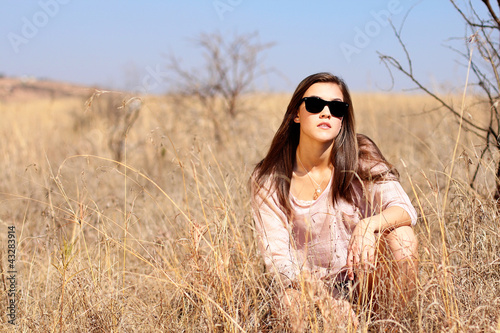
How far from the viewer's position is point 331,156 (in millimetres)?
2211

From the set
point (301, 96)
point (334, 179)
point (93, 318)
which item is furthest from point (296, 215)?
point (93, 318)

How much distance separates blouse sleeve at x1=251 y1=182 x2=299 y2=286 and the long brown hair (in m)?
0.05

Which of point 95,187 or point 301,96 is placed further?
point 95,187

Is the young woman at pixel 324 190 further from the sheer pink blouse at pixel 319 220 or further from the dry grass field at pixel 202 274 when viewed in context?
the dry grass field at pixel 202 274

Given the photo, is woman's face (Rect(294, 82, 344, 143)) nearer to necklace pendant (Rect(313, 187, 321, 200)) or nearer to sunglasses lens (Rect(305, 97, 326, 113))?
sunglasses lens (Rect(305, 97, 326, 113))

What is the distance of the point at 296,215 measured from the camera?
2148mm

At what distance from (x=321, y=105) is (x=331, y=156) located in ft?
0.92

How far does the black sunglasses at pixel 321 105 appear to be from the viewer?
2.05 meters

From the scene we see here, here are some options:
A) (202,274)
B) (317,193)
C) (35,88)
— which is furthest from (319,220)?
(35,88)

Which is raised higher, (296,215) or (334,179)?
(334,179)

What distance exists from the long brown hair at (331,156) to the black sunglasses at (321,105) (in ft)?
0.29

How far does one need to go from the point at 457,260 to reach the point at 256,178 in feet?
3.26

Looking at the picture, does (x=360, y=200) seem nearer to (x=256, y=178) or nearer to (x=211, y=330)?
(x=256, y=178)

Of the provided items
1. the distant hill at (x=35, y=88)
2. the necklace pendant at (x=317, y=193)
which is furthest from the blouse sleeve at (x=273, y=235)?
the distant hill at (x=35, y=88)
